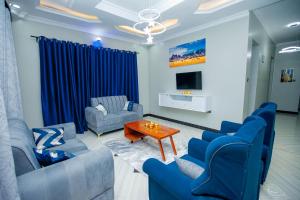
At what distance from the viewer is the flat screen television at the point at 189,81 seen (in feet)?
12.5

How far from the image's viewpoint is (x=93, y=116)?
344 cm

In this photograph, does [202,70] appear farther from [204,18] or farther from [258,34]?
[258,34]

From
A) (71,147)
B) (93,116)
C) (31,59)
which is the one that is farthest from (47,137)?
(31,59)

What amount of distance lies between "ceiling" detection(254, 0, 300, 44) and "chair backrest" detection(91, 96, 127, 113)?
149 inches

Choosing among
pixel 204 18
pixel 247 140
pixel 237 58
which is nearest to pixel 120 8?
pixel 204 18

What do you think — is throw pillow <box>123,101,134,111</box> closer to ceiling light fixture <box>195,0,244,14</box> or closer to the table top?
the table top

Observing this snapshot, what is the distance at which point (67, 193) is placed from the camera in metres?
1.08

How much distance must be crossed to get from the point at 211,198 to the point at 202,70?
3.39 meters

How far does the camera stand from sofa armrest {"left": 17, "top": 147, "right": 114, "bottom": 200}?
96cm

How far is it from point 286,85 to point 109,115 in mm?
6697

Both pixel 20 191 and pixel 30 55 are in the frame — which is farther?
pixel 30 55

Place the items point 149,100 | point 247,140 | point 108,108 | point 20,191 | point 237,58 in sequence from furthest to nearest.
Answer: point 149,100, point 108,108, point 237,58, point 20,191, point 247,140

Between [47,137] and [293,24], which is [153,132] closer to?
[47,137]

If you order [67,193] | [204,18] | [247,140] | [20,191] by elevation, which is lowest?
[67,193]
